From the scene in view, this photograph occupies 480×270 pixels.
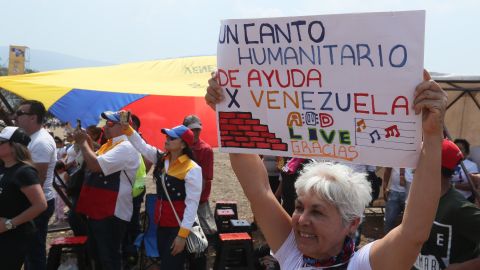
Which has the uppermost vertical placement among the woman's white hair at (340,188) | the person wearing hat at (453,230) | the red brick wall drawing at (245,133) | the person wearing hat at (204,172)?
the red brick wall drawing at (245,133)

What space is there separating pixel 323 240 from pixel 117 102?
532 centimetres

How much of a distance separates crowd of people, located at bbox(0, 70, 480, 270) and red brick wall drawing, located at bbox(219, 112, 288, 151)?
98 mm

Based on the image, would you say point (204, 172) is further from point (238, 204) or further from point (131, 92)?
point (238, 204)

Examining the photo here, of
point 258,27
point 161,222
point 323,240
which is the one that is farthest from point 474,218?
point 161,222

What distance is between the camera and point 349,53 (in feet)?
5.69

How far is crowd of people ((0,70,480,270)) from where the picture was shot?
156cm

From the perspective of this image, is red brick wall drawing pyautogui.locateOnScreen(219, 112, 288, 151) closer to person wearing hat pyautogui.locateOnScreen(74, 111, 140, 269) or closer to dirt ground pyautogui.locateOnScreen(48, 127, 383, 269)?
person wearing hat pyautogui.locateOnScreen(74, 111, 140, 269)

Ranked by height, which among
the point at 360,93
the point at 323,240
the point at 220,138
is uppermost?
the point at 360,93

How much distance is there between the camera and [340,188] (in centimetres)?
178

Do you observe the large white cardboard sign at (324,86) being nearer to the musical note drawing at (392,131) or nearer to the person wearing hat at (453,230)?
the musical note drawing at (392,131)

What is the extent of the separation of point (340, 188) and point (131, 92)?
4.80m

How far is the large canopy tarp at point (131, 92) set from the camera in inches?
252

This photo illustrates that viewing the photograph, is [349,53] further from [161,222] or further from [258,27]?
[161,222]

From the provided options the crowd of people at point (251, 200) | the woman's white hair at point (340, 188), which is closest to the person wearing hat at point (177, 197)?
the crowd of people at point (251, 200)
